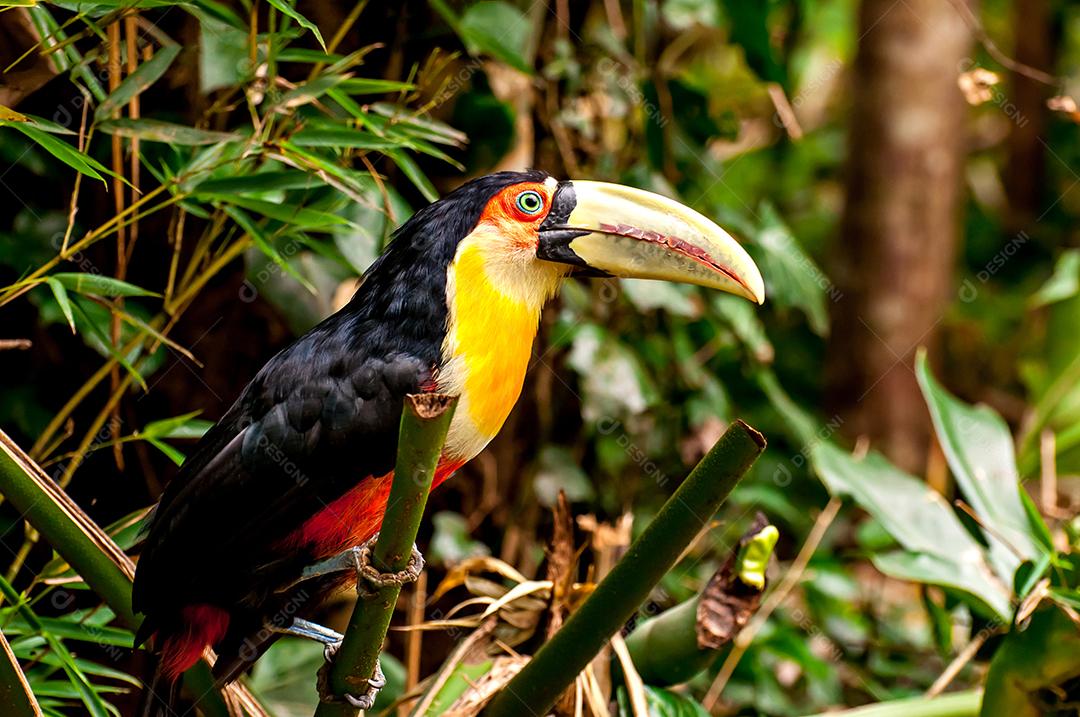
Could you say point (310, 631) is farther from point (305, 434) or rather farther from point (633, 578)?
point (633, 578)

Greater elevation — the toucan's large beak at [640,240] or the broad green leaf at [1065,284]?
the toucan's large beak at [640,240]

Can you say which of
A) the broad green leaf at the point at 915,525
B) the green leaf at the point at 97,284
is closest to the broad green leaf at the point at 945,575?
the broad green leaf at the point at 915,525

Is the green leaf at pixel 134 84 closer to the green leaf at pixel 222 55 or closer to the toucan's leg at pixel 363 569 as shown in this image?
the green leaf at pixel 222 55

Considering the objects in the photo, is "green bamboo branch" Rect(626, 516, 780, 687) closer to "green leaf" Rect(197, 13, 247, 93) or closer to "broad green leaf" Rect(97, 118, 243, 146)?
"broad green leaf" Rect(97, 118, 243, 146)

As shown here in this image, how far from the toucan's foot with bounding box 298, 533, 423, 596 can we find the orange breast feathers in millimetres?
176

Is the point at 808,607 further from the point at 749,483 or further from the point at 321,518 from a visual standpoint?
the point at 321,518

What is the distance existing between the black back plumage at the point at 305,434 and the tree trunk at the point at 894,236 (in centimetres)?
281

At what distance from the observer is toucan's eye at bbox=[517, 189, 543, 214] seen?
165cm

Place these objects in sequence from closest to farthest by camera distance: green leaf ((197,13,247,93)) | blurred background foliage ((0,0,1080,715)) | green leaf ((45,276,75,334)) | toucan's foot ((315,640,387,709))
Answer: toucan's foot ((315,640,387,709))
green leaf ((45,276,75,334))
blurred background foliage ((0,0,1080,715))
green leaf ((197,13,247,93))

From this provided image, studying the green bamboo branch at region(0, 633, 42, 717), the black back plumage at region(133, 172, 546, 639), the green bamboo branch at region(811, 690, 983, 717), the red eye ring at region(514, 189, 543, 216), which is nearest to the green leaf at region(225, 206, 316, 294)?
the black back plumage at region(133, 172, 546, 639)

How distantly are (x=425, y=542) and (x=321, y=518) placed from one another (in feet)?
3.59

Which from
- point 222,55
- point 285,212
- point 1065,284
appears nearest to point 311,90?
point 285,212

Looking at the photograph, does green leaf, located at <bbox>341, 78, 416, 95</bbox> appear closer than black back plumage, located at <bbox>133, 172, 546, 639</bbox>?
No

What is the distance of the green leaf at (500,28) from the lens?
2238 mm
